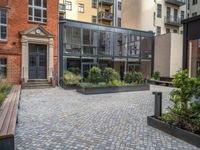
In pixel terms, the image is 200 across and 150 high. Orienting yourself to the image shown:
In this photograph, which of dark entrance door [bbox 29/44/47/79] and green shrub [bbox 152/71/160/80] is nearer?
dark entrance door [bbox 29/44/47/79]

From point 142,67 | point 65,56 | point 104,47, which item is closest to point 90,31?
point 104,47

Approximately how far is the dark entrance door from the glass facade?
1506mm

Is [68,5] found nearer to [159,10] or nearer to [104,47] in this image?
[104,47]

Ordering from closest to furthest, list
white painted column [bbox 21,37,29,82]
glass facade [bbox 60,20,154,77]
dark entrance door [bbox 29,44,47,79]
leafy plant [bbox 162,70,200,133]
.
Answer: leafy plant [bbox 162,70,200,133]
white painted column [bbox 21,37,29,82]
dark entrance door [bbox 29,44,47,79]
glass facade [bbox 60,20,154,77]

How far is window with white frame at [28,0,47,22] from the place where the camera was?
16375mm

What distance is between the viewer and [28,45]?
16.3 m

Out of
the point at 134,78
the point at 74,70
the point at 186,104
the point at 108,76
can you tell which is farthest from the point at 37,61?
the point at 186,104

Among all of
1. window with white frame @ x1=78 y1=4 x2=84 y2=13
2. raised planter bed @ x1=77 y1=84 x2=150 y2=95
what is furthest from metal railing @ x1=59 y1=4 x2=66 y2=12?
raised planter bed @ x1=77 y1=84 x2=150 y2=95

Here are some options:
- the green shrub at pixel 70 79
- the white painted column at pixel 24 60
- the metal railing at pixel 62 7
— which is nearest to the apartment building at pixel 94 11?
the metal railing at pixel 62 7

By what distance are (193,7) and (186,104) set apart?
29.4m

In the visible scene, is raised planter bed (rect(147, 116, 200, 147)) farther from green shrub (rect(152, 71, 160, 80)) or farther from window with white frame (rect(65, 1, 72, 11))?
window with white frame (rect(65, 1, 72, 11))

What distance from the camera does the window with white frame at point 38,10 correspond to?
16.4 meters

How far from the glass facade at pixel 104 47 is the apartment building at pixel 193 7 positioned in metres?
10.6

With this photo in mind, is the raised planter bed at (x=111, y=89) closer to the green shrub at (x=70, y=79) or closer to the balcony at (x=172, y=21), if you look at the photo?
the green shrub at (x=70, y=79)
